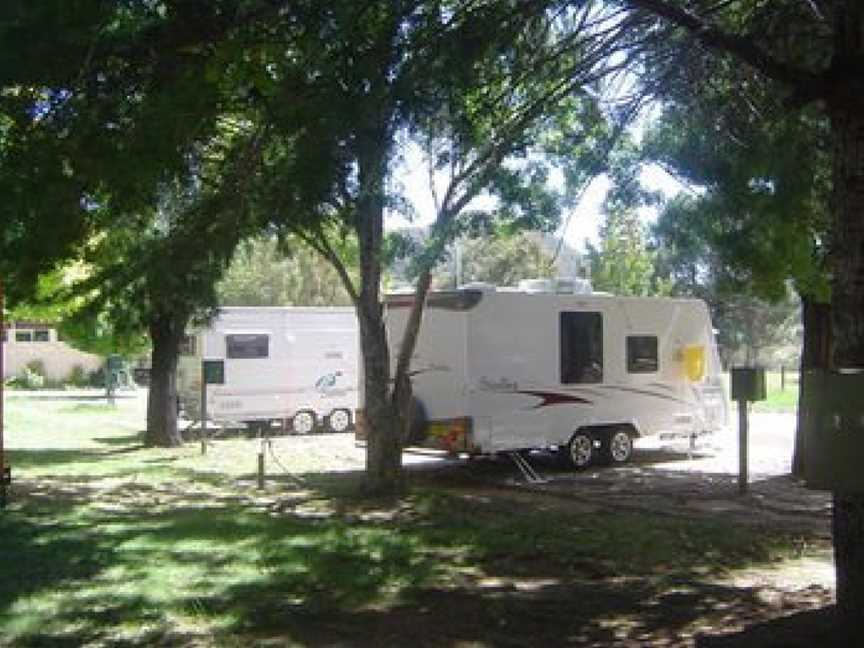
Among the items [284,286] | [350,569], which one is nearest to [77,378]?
[284,286]

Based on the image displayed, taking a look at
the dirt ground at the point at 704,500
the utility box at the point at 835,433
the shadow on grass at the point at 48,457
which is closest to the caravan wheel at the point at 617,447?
the dirt ground at the point at 704,500

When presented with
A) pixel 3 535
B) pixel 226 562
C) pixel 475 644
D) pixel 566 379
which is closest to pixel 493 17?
pixel 475 644

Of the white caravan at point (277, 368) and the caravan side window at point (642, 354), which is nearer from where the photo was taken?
the caravan side window at point (642, 354)

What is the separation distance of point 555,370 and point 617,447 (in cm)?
206

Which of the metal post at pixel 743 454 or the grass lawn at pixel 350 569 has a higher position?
the metal post at pixel 743 454

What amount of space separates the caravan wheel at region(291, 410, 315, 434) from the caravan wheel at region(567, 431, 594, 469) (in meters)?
10.3

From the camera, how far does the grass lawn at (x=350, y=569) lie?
26.5 ft

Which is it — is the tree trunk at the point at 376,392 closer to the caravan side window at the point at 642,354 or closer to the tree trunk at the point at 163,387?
the caravan side window at the point at 642,354

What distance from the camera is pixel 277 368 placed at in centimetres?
2786

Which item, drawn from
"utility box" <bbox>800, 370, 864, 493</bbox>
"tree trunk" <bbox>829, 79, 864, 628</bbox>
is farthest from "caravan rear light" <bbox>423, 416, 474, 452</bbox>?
"utility box" <bbox>800, 370, 864, 493</bbox>

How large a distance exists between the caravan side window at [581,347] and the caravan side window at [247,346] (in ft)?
34.1

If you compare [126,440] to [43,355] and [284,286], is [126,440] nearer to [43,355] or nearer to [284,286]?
[284,286]

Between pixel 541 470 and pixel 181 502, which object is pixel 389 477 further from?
pixel 541 470

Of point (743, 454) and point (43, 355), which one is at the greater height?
point (43, 355)
